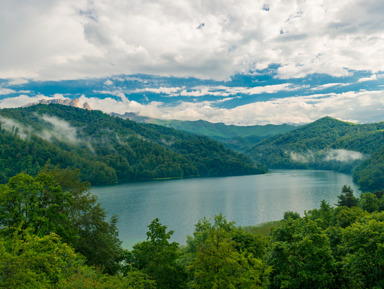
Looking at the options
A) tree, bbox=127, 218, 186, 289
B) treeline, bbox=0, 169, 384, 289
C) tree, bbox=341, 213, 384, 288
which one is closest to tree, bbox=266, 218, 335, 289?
treeline, bbox=0, 169, 384, 289

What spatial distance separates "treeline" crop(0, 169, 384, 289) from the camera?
65.0 ft

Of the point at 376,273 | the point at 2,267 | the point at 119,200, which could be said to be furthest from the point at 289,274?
the point at 119,200

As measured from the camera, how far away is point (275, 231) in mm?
31891

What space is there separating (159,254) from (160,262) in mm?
827

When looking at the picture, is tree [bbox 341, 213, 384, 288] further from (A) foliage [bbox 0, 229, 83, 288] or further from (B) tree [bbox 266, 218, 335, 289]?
(A) foliage [bbox 0, 229, 83, 288]

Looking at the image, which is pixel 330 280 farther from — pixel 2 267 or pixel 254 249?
pixel 2 267

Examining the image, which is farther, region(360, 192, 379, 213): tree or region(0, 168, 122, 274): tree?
region(360, 192, 379, 213): tree

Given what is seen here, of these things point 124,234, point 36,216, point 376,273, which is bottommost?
point 124,234

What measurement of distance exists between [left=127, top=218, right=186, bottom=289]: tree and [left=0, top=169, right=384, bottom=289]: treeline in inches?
3.9

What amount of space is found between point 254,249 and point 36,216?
89.8 feet

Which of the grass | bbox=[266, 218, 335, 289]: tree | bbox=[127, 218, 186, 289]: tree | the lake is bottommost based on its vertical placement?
the lake

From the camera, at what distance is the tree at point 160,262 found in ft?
93.8

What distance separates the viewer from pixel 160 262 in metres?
29.2

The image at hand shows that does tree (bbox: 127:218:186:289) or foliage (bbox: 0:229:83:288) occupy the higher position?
foliage (bbox: 0:229:83:288)
